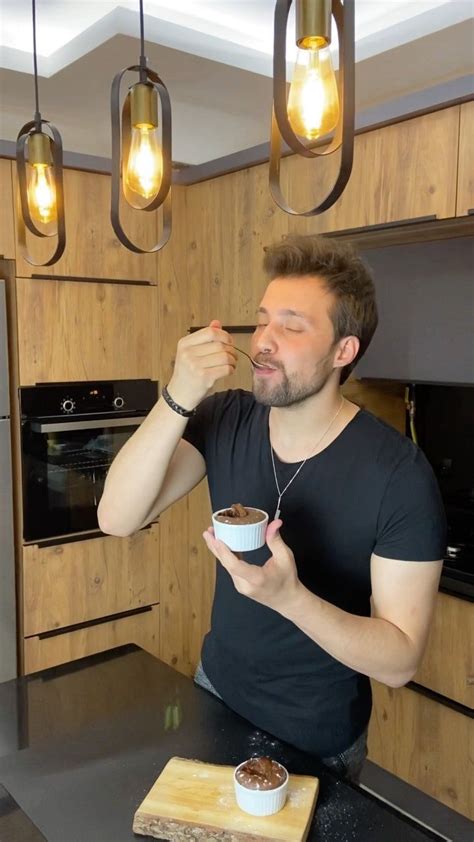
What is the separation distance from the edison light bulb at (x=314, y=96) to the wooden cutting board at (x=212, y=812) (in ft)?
3.18

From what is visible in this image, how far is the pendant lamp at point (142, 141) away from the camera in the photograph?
1189mm

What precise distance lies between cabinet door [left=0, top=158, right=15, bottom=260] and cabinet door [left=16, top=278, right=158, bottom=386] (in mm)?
118

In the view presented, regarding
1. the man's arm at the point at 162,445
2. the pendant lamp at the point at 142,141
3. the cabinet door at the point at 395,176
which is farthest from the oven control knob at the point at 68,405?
the pendant lamp at the point at 142,141

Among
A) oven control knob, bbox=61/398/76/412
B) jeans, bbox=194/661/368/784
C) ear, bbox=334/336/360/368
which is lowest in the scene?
jeans, bbox=194/661/368/784

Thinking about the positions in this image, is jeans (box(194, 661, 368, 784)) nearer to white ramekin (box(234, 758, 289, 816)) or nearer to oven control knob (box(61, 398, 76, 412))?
white ramekin (box(234, 758, 289, 816))

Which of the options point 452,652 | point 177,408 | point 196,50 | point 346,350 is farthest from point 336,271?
point 196,50

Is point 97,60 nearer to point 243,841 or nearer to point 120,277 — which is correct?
point 120,277

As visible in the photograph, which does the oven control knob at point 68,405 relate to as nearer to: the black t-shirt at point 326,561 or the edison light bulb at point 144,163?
the black t-shirt at point 326,561

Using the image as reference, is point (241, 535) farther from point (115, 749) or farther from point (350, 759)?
point (350, 759)

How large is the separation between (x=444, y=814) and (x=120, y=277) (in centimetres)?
215

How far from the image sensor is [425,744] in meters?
2.18

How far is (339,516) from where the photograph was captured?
130cm

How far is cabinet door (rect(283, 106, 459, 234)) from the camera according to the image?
1926 mm

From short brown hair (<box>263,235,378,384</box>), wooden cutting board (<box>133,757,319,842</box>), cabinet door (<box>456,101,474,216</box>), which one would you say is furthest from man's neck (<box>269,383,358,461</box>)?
cabinet door (<box>456,101,474,216</box>)
